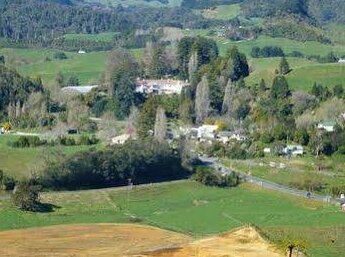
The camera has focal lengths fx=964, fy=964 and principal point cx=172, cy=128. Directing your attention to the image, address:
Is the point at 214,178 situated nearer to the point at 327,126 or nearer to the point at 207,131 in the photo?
the point at 207,131

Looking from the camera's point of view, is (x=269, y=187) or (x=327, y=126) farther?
(x=327, y=126)

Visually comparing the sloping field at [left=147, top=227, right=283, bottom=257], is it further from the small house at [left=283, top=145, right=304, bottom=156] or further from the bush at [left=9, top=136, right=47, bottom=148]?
the bush at [left=9, top=136, right=47, bottom=148]

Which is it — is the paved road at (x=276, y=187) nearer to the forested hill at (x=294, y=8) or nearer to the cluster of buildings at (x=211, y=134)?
Result: the cluster of buildings at (x=211, y=134)

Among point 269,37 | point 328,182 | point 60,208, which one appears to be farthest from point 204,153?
point 269,37

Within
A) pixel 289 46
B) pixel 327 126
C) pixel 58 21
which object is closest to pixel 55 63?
pixel 289 46

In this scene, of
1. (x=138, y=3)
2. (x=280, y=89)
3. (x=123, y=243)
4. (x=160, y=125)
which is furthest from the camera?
(x=138, y=3)

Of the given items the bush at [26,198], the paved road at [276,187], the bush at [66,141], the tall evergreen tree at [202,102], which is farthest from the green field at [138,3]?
the bush at [26,198]

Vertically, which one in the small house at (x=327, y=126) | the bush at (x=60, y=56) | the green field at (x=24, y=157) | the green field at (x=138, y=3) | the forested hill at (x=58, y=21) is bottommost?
the green field at (x=24, y=157)
